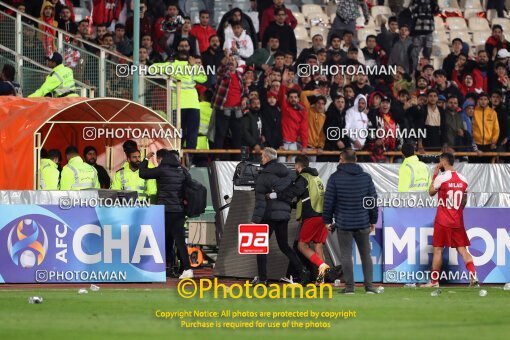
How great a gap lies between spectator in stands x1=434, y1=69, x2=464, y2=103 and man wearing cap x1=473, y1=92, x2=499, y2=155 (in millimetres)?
628

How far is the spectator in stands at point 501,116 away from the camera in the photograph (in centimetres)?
3225

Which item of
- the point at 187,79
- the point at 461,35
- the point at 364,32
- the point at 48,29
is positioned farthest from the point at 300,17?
the point at 48,29

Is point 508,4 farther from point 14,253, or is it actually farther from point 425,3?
point 14,253

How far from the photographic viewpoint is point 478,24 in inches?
1577

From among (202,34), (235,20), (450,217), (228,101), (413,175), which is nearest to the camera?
(450,217)

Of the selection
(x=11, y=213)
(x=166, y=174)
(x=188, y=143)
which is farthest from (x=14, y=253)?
(x=188, y=143)

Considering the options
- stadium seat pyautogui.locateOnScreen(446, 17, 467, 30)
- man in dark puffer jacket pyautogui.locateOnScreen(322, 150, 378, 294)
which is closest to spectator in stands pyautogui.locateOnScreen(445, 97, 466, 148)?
stadium seat pyautogui.locateOnScreen(446, 17, 467, 30)

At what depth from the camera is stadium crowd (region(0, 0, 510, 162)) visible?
29.2 m

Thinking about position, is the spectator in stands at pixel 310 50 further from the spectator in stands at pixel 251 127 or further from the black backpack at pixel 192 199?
the black backpack at pixel 192 199

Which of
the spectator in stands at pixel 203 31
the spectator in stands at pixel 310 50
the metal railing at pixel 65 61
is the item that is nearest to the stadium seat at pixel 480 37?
the spectator in stands at pixel 310 50

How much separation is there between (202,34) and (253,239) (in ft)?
34.5

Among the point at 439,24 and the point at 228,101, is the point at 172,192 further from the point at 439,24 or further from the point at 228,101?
the point at 439,24

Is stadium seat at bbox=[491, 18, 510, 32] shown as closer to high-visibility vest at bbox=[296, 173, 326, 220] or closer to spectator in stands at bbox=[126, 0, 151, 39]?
spectator in stands at bbox=[126, 0, 151, 39]

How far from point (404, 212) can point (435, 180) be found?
38.4 inches
